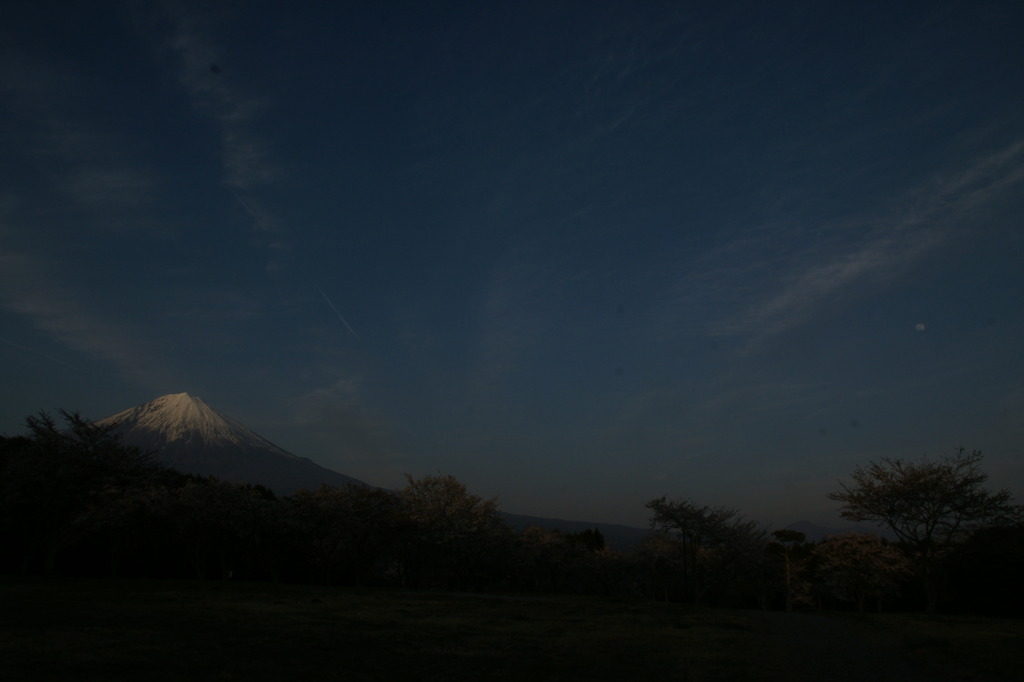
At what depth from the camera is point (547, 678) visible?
1173 centimetres

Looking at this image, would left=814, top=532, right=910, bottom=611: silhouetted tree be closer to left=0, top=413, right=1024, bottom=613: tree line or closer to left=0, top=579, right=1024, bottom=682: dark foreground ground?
left=0, top=413, right=1024, bottom=613: tree line

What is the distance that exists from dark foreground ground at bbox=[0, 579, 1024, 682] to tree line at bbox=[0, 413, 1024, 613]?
542 inches

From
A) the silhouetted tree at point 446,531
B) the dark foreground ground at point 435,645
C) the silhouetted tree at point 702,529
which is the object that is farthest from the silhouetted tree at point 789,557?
the dark foreground ground at point 435,645

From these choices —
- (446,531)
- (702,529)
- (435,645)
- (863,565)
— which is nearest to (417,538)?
(446,531)

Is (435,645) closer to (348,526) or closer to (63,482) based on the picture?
(63,482)

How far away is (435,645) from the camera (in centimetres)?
1614

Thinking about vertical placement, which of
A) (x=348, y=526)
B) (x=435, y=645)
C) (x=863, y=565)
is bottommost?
(x=435, y=645)

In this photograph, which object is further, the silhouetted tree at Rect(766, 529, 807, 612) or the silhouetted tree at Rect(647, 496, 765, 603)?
the silhouetted tree at Rect(766, 529, 807, 612)

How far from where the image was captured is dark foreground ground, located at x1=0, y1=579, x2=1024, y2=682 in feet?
38.8

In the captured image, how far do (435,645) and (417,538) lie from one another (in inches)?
1614

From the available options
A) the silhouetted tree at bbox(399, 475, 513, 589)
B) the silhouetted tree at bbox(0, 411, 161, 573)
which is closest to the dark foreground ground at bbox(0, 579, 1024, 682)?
the silhouetted tree at bbox(0, 411, 161, 573)

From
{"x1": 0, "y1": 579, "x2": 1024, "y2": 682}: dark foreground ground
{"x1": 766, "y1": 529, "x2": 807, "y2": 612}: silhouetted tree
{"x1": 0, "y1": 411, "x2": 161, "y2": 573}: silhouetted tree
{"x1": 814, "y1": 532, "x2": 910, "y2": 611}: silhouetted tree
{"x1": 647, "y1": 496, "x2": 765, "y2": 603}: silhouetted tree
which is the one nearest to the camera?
{"x1": 0, "y1": 579, "x2": 1024, "y2": 682}: dark foreground ground

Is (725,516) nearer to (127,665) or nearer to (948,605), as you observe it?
(948,605)

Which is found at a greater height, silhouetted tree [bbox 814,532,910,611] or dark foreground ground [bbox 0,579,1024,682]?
silhouetted tree [bbox 814,532,910,611]
